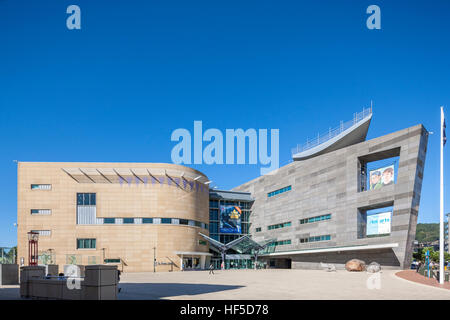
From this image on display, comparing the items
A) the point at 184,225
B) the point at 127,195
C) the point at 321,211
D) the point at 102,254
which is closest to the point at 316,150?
the point at 321,211

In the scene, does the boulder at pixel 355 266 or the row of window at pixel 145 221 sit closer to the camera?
the boulder at pixel 355 266

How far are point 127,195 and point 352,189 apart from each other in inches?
1402

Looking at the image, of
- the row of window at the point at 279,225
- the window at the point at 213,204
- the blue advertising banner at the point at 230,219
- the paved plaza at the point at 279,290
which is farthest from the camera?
the blue advertising banner at the point at 230,219

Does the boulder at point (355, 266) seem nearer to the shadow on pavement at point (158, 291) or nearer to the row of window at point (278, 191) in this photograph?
the row of window at point (278, 191)

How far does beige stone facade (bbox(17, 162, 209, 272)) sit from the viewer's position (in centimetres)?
6850

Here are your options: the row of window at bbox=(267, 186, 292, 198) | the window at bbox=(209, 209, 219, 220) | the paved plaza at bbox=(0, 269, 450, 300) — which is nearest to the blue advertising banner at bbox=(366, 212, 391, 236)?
the row of window at bbox=(267, 186, 292, 198)

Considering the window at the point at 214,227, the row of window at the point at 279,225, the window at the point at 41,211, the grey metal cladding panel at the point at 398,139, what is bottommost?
the window at the point at 214,227

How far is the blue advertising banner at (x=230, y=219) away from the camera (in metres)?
88.8

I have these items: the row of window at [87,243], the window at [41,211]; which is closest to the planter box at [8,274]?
the row of window at [87,243]

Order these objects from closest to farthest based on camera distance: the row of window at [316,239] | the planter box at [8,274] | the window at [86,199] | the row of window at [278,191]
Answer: the planter box at [8,274], the row of window at [316,239], the window at [86,199], the row of window at [278,191]

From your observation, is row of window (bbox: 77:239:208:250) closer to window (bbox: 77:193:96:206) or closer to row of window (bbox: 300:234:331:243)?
window (bbox: 77:193:96:206)

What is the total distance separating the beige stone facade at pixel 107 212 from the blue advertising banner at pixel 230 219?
1676 centimetres

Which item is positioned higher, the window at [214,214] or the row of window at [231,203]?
the row of window at [231,203]

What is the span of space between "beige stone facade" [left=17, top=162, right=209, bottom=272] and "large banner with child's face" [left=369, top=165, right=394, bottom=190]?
1244 inches
